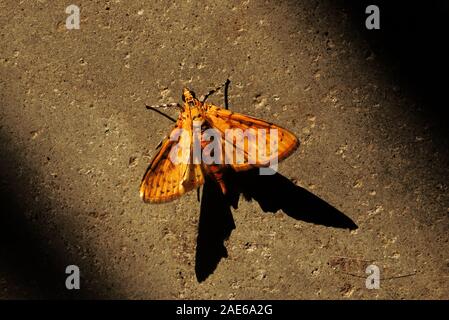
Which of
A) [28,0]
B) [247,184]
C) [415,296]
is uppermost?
[28,0]

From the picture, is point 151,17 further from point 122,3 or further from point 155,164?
point 155,164

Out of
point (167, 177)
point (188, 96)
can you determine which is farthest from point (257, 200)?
point (188, 96)

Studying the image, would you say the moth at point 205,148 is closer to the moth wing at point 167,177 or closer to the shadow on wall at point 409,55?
the moth wing at point 167,177

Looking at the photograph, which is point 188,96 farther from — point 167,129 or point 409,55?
point 409,55

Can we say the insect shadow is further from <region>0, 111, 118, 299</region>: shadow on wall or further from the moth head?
<region>0, 111, 118, 299</region>: shadow on wall

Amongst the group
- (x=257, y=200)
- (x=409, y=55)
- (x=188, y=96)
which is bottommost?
(x=257, y=200)

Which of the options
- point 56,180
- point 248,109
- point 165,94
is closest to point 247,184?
point 248,109
